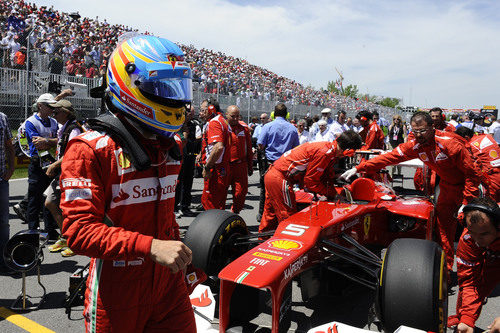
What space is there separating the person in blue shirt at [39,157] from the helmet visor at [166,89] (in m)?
4.07

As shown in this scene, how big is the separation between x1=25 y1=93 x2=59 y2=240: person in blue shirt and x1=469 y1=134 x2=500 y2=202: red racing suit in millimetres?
5271

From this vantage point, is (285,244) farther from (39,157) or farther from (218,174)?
(39,157)

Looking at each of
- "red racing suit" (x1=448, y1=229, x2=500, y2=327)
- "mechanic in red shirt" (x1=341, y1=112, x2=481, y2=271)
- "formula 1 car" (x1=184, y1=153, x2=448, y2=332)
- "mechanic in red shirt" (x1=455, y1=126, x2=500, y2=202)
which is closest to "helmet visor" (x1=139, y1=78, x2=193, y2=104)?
"formula 1 car" (x1=184, y1=153, x2=448, y2=332)

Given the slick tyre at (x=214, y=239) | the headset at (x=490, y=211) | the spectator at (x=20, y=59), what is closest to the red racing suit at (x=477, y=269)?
the headset at (x=490, y=211)

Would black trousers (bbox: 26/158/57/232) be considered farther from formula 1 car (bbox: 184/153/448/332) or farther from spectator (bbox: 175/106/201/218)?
formula 1 car (bbox: 184/153/448/332)

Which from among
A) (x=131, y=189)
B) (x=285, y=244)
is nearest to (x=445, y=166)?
(x=285, y=244)

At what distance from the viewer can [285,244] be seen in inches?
136

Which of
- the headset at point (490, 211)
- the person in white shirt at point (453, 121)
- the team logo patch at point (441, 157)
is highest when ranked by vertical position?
the person in white shirt at point (453, 121)

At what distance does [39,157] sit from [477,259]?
489cm

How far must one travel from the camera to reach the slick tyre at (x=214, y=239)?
3.76 meters

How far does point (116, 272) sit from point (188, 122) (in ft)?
19.5

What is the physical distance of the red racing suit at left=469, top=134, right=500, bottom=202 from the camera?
5594 millimetres

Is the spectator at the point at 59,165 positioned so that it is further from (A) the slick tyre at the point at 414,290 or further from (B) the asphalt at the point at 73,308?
(A) the slick tyre at the point at 414,290

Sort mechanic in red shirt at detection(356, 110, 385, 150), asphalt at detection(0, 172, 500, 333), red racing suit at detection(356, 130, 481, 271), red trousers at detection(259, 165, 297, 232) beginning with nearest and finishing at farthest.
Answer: asphalt at detection(0, 172, 500, 333), red racing suit at detection(356, 130, 481, 271), red trousers at detection(259, 165, 297, 232), mechanic in red shirt at detection(356, 110, 385, 150)
